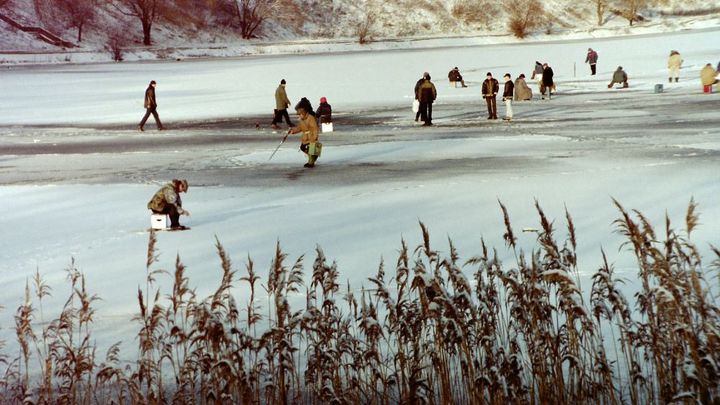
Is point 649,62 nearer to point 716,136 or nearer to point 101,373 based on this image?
point 716,136

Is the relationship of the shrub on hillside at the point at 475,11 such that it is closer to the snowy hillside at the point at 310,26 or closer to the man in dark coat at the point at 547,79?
the snowy hillside at the point at 310,26

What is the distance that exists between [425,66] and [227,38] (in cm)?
4302

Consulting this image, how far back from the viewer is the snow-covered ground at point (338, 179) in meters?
11.5

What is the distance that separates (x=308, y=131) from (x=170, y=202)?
20.2ft

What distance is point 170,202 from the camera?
42.3ft

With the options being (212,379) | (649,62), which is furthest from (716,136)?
(649,62)

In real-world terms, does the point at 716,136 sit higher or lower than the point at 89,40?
lower

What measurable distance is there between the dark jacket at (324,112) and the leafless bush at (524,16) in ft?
244

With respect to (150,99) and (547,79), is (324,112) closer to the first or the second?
(150,99)

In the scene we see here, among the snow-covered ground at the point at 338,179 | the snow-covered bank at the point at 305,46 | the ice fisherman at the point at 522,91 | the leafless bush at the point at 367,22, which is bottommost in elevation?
the snow-covered ground at the point at 338,179

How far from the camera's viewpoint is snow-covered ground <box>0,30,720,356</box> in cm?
1146

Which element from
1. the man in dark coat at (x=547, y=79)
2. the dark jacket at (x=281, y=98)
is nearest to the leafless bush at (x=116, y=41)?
the man in dark coat at (x=547, y=79)

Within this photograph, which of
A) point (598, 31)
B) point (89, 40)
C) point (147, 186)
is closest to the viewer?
point (147, 186)

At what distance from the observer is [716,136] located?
2119cm
